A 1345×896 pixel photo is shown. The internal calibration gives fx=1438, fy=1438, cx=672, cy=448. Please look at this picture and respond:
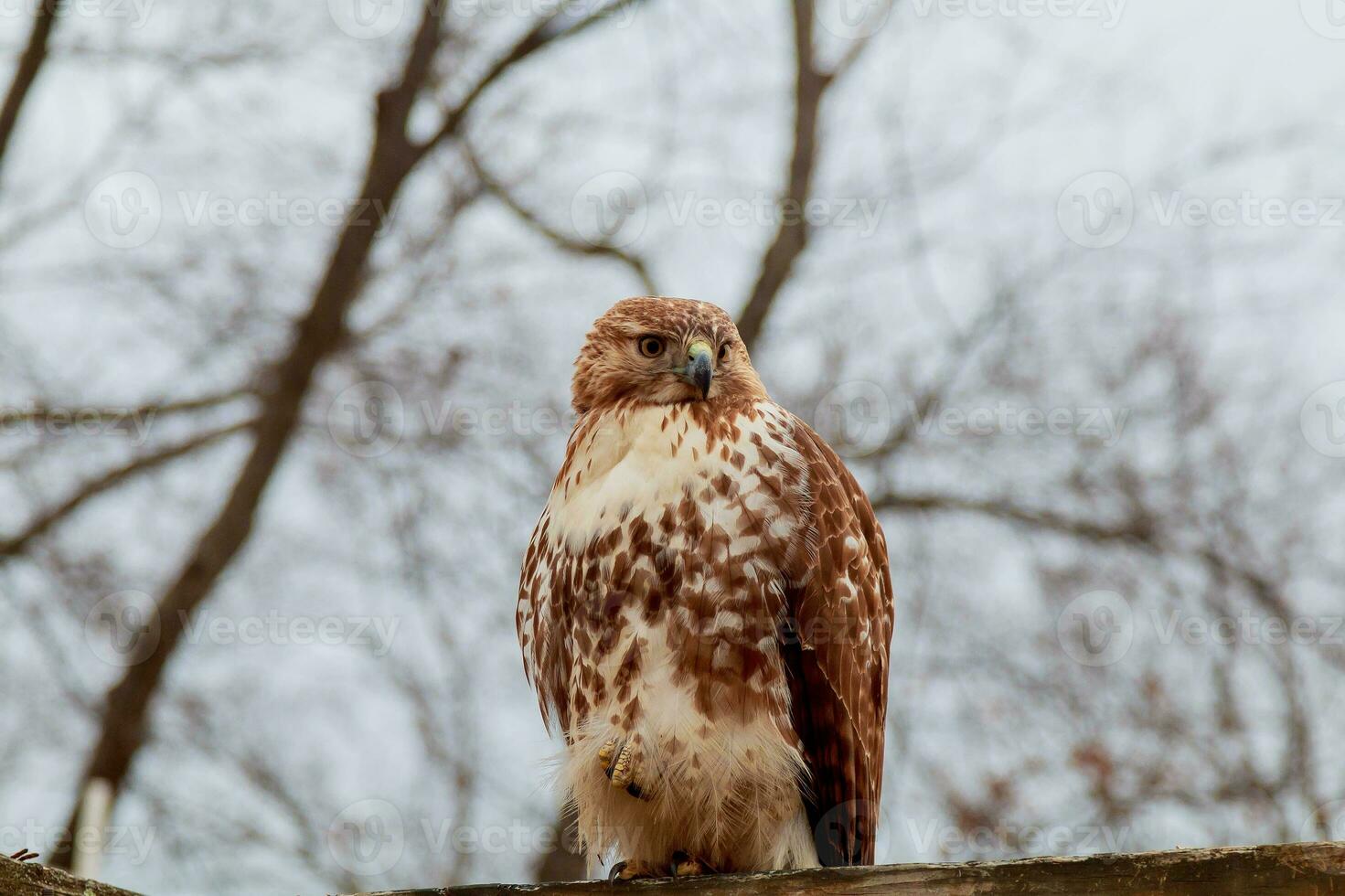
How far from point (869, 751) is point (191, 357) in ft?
22.2

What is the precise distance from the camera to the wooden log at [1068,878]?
6.92 feet

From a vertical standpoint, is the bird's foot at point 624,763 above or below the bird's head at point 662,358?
below

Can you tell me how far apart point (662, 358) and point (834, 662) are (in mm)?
1039

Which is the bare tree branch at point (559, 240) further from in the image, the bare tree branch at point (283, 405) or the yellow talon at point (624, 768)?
the yellow talon at point (624, 768)

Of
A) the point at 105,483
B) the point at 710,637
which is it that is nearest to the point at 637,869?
the point at 710,637

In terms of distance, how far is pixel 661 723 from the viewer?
3.44m

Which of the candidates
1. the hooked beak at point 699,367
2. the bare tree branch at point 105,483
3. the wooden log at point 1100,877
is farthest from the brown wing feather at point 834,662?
the bare tree branch at point 105,483

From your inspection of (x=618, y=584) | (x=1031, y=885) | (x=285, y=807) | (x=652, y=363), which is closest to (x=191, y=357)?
(x=285, y=807)

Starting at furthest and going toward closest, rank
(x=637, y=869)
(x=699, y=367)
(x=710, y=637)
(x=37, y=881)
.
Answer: (x=699, y=367), (x=637, y=869), (x=710, y=637), (x=37, y=881)

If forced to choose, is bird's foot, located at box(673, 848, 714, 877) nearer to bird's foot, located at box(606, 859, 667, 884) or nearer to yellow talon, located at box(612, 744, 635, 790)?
bird's foot, located at box(606, 859, 667, 884)

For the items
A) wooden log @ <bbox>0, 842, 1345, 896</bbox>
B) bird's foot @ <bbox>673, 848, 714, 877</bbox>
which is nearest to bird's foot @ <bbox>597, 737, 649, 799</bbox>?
bird's foot @ <bbox>673, 848, 714, 877</bbox>

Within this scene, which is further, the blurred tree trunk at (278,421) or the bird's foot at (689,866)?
the blurred tree trunk at (278,421)

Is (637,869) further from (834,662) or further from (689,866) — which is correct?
(834,662)

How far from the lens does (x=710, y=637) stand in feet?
11.2
